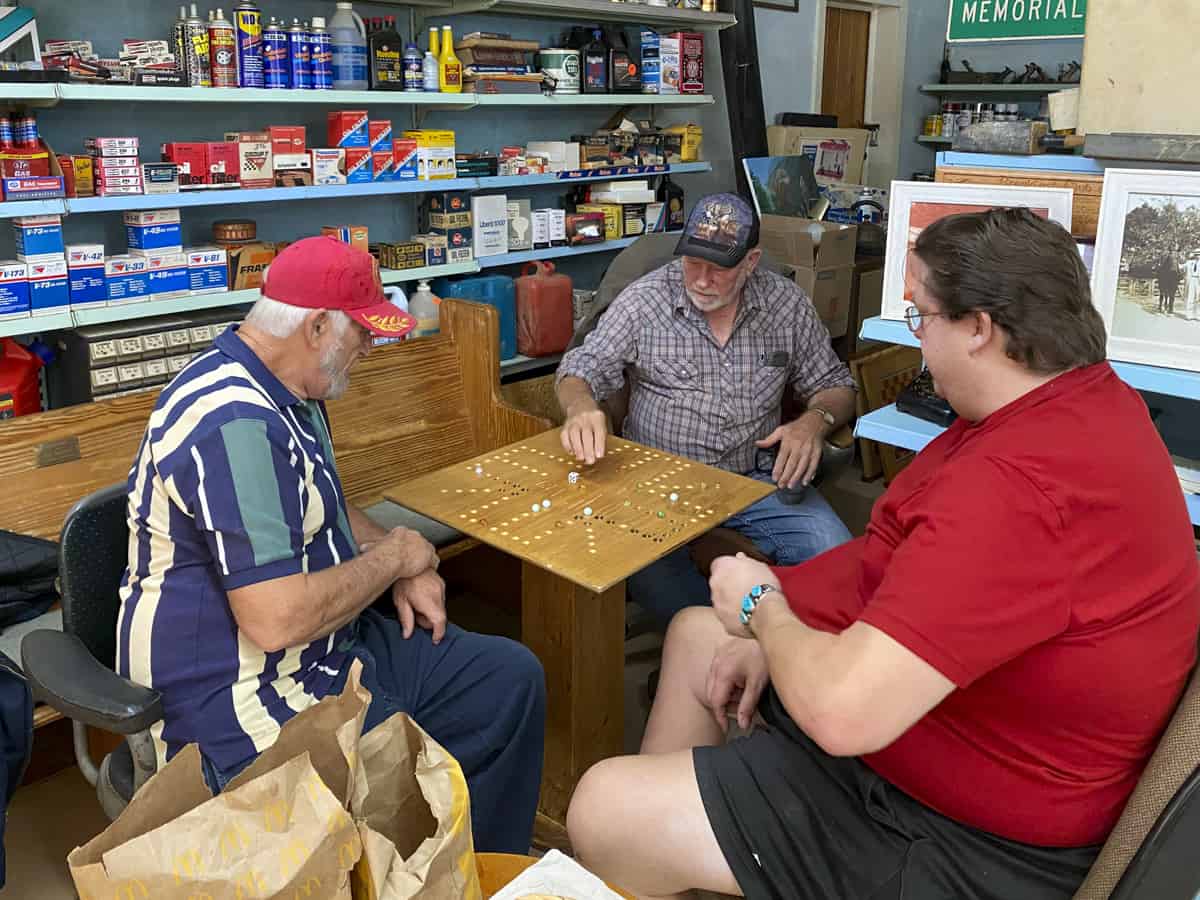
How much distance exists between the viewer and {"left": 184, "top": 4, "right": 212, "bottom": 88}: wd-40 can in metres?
2.96

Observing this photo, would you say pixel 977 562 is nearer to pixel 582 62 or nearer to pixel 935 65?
pixel 582 62

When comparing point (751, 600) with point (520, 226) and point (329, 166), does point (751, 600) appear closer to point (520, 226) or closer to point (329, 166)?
point (329, 166)

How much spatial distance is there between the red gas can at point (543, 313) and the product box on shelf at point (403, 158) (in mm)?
671

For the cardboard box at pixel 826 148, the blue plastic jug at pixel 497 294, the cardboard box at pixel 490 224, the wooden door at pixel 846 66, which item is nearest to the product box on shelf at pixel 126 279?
the blue plastic jug at pixel 497 294

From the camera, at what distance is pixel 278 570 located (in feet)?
5.28

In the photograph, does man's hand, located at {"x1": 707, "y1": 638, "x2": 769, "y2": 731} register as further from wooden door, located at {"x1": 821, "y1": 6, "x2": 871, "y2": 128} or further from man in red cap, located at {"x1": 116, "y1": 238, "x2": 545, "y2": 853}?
wooden door, located at {"x1": 821, "y1": 6, "x2": 871, "y2": 128}

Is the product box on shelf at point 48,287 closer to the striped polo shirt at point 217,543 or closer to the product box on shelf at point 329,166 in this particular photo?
the product box on shelf at point 329,166

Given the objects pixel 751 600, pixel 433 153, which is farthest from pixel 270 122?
pixel 751 600

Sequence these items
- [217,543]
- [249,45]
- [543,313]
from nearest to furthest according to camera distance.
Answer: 1. [217,543]
2. [249,45]
3. [543,313]

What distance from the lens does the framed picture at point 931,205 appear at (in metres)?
2.09

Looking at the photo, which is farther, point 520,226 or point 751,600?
point 520,226

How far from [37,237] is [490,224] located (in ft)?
5.38

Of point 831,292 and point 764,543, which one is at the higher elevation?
point 831,292

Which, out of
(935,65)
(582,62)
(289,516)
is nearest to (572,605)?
(289,516)
